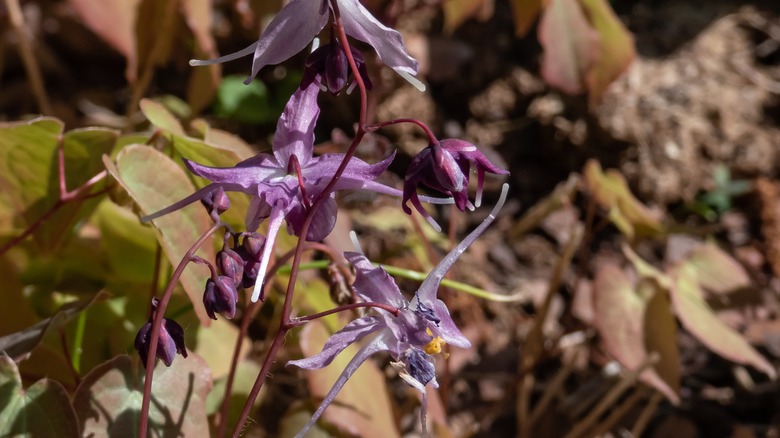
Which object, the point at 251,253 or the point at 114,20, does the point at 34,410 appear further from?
the point at 114,20

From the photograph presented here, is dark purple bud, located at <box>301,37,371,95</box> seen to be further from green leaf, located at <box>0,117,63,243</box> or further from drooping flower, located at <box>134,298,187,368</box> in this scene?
green leaf, located at <box>0,117,63,243</box>

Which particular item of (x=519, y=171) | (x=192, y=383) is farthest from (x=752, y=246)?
(x=192, y=383)

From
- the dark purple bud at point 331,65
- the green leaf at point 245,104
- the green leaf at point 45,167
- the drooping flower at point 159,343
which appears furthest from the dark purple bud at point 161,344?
the green leaf at point 245,104

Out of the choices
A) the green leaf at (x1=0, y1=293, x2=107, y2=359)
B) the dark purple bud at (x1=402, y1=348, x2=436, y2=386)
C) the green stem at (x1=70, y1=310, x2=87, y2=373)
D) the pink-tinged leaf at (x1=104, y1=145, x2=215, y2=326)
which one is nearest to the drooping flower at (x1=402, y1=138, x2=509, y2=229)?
the dark purple bud at (x1=402, y1=348, x2=436, y2=386)

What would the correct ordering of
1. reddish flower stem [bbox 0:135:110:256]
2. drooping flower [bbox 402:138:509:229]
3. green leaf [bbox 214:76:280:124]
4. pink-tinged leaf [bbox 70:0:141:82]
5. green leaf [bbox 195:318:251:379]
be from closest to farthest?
drooping flower [bbox 402:138:509:229] → reddish flower stem [bbox 0:135:110:256] → green leaf [bbox 195:318:251:379] → pink-tinged leaf [bbox 70:0:141:82] → green leaf [bbox 214:76:280:124]

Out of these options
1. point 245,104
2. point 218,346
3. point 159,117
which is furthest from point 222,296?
point 245,104

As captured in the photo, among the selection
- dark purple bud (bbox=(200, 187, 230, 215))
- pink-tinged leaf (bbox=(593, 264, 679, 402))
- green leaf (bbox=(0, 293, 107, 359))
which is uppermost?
dark purple bud (bbox=(200, 187, 230, 215))
